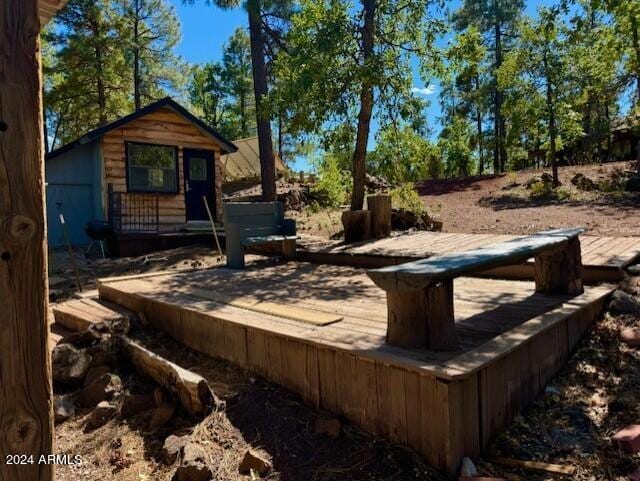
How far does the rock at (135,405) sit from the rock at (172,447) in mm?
503

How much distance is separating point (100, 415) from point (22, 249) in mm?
2004

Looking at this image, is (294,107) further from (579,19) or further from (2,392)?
(2,392)

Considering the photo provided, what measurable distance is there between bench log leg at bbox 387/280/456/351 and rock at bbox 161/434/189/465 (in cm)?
126

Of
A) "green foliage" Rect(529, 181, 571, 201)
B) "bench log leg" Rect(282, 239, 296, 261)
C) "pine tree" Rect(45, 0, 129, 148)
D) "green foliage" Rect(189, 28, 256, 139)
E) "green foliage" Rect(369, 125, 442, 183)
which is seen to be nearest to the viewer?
"bench log leg" Rect(282, 239, 296, 261)

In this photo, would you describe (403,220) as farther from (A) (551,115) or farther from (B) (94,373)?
(A) (551,115)

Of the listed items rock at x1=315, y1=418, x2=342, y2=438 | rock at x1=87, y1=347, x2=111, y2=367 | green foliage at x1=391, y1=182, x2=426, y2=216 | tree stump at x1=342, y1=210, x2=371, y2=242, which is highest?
green foliage at x1=391, y1=182, x2=426, y2=216

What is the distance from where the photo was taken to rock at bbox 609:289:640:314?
11.3 ft

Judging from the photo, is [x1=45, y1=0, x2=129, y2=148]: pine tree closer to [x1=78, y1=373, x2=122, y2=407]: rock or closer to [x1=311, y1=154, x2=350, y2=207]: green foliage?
[x1=311, y1=154, x2=350, y2=207]: green foliage

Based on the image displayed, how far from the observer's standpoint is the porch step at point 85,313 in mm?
4105

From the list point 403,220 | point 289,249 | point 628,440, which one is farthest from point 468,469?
point 403,220

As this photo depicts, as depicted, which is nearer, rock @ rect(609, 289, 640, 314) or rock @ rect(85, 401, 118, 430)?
rock @ rect(85, 401, 118, 430)

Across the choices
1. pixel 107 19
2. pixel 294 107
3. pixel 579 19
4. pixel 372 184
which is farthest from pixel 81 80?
pixel 579 19

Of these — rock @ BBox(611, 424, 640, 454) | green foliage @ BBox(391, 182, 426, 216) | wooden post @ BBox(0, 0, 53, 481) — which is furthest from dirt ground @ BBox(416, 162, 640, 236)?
wooden post @ BBox(0, 0, 53, 481)

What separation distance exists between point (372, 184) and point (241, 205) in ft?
33.7
